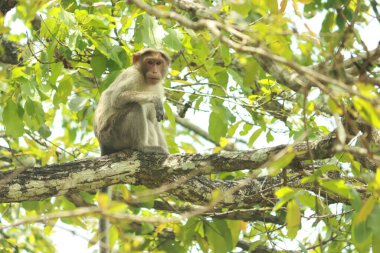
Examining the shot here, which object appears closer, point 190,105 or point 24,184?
point 24,184

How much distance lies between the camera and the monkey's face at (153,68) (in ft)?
29.0

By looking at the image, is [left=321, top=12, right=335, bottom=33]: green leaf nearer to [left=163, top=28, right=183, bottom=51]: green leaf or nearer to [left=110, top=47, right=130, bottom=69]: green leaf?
[left=163, top=28, right=183, bottom=51]: green leaf

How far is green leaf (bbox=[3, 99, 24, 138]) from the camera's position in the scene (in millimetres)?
6855

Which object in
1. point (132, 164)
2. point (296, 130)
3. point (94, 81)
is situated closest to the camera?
point (132, 164)

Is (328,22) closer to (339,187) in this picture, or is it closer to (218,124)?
(339,187)

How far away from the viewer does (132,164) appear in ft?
21.3

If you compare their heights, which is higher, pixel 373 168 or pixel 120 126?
pixel 120 126

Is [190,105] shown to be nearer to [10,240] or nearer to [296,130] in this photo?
[296,130]

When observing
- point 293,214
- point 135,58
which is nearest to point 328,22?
point 293,214

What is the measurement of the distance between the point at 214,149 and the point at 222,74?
174 cm

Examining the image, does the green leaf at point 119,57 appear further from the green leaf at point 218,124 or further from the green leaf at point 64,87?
the green leaf at point 218,124

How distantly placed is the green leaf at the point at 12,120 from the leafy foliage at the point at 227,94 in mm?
11

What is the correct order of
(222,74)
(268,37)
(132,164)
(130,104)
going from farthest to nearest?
(130,104), (222,74), (132,164), (268,37)

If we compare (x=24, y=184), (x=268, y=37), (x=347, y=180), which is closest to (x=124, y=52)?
(x=24, y=184)
